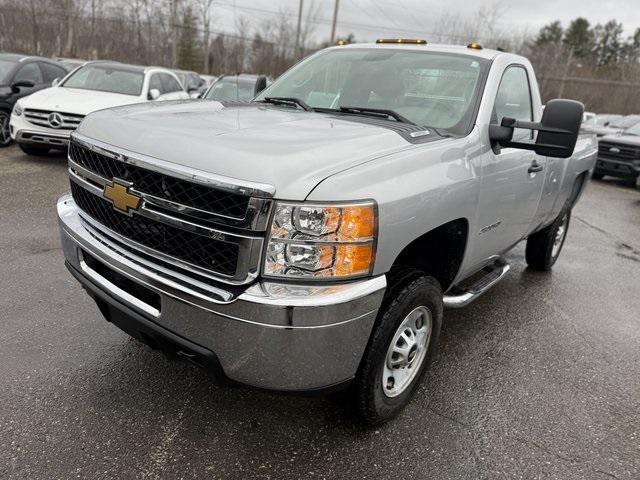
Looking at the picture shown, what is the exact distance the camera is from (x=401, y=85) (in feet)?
Result: 10.4

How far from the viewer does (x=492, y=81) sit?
3.09 metres

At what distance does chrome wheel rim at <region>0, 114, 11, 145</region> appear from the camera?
8.91 m

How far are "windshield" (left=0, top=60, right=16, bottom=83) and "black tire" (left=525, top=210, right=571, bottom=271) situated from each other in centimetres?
940

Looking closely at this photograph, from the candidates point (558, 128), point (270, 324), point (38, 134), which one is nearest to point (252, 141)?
point (270, 324)

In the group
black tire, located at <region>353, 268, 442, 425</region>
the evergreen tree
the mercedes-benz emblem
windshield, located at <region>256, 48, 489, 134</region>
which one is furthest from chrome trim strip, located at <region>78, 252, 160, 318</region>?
the evergreen tree

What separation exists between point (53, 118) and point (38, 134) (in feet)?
1.21

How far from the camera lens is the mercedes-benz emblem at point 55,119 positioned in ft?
25.3

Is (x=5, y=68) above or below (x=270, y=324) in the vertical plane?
above

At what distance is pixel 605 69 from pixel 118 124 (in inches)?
1956

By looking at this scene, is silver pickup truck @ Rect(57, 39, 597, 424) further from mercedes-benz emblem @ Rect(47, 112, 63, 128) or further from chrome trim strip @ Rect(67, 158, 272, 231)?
mercedes-benz emblem @ Rect(47, 112, 63, 128)

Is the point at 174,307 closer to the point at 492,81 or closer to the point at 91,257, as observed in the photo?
the point at 91,257

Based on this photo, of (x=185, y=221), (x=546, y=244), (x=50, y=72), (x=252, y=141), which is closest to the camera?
(x=185, y=221)

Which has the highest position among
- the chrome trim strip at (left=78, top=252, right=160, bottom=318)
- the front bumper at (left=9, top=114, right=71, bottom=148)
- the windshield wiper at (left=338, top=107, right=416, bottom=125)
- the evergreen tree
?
the evergreen tree

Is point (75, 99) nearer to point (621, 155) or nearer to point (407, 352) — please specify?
point (407, 352)
